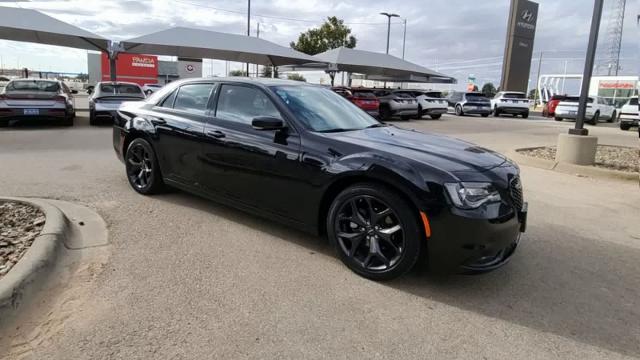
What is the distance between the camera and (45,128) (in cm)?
1338

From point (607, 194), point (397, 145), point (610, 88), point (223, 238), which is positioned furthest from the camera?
point (610, 88)

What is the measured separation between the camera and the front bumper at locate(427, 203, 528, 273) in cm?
331

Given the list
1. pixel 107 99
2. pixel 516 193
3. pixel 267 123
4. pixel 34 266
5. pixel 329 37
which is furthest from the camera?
pixel 329 37

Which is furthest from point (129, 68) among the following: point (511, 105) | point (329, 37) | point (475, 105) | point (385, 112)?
point (511, 105)

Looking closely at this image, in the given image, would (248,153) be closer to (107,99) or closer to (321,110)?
(321,110)

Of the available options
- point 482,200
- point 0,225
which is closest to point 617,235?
point 482,200

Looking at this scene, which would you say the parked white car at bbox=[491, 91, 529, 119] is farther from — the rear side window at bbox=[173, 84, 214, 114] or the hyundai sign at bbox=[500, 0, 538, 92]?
the rear side window at bbox=[173, 84, 214, 114]

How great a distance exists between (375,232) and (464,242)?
0.67m

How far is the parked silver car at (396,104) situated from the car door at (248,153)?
17.7m

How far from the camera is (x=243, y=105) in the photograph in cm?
475

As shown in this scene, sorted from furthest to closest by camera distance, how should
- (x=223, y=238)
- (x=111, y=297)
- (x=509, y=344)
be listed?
1. (x=223, y=238)
2. (x=111, y=297)
3. (x=509, y=344)

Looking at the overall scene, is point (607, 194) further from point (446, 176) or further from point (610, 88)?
point (610, 88)

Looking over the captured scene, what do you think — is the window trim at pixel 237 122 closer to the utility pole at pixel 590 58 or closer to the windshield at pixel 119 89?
the utility pole at pixel 590 58

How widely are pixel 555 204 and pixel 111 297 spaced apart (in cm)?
562
